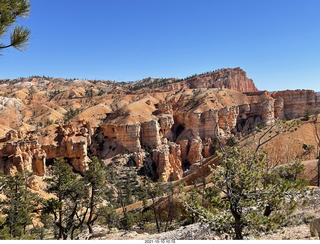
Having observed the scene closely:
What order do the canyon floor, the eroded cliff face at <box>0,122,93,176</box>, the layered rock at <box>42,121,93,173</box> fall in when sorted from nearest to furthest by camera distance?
the eroded cliff face at <box>0,122,93,176</box> < the canyon floor < the layered rock at <box>42,121,93,173</box>

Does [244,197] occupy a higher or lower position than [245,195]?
lower

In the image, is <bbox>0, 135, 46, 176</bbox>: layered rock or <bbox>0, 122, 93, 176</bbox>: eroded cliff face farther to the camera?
<bbox>0, 122, 93, 176</bbox>: eroded cliff face

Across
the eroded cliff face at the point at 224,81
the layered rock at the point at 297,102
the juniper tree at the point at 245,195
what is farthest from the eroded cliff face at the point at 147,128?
the juniper tree at the point at 245,195

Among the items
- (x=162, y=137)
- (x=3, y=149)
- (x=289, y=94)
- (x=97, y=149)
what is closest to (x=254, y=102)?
(x=289, y=94)

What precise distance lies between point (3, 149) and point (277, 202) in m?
37.3

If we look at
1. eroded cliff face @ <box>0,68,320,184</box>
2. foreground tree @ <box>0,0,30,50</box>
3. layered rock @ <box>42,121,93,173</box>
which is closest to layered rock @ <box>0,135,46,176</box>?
eroded cliff face @ <box>0,68,320,184</box>

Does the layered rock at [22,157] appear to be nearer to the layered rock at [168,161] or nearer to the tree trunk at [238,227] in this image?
the layered rock at [168,161]

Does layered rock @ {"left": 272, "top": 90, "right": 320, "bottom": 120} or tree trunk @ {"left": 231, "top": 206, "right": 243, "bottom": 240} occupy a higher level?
layered rock @ {"left": 272, "top": 90, "right": 320, "bottom": 120}

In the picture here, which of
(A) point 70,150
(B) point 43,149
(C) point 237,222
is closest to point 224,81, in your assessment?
(A) point 70,150

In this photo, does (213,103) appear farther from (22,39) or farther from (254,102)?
(22,39)

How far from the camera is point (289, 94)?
69625 mm

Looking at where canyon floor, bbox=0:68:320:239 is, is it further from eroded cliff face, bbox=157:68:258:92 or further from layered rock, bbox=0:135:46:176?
eroded cliff face, bbox=157:68:258:92

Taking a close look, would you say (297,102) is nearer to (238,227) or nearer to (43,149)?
(43,149)

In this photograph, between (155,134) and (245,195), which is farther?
(155,134)
